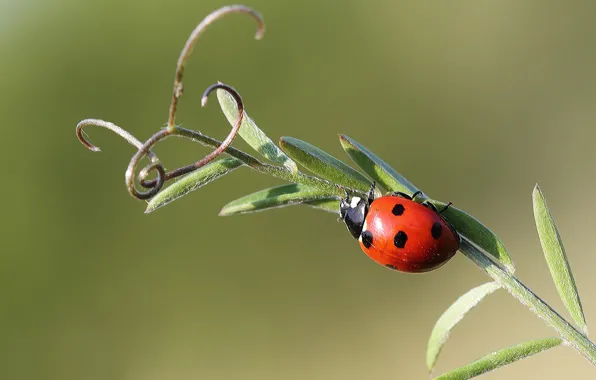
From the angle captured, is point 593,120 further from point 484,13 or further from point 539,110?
point 484,13

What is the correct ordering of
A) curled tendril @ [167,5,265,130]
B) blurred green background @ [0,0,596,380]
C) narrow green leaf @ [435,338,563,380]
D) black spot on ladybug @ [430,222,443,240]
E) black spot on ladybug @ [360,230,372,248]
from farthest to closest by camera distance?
blurred green background @ [0,0,596,380]
black spot on ladybug @ [360,230,372,248]
black spot on ladybug @ [430,222,443,240]
narrow green leaf @ [435,338,563,380]
curled tendril @ [167,5,265,130]

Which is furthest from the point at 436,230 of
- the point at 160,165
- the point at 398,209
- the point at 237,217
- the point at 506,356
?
the point at 237,217

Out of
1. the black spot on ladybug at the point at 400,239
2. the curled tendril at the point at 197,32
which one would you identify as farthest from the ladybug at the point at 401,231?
Answer: the curled tendril at the point at 197,32

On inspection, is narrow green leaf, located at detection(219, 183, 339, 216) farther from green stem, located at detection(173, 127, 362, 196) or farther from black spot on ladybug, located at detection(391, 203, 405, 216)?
black spot on ladybug, located at detection(391, 203, 405, 216)

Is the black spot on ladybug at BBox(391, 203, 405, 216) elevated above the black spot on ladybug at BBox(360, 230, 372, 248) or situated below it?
above

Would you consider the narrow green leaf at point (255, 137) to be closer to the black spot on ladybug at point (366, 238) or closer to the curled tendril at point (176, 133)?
the curled tendril at point (176, 133)

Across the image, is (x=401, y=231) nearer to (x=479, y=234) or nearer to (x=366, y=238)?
(x=366, y=238)

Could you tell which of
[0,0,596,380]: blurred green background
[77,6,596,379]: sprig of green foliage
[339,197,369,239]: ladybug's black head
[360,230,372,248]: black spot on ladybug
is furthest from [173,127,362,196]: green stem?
[0,0,596,380]: blurred green background
